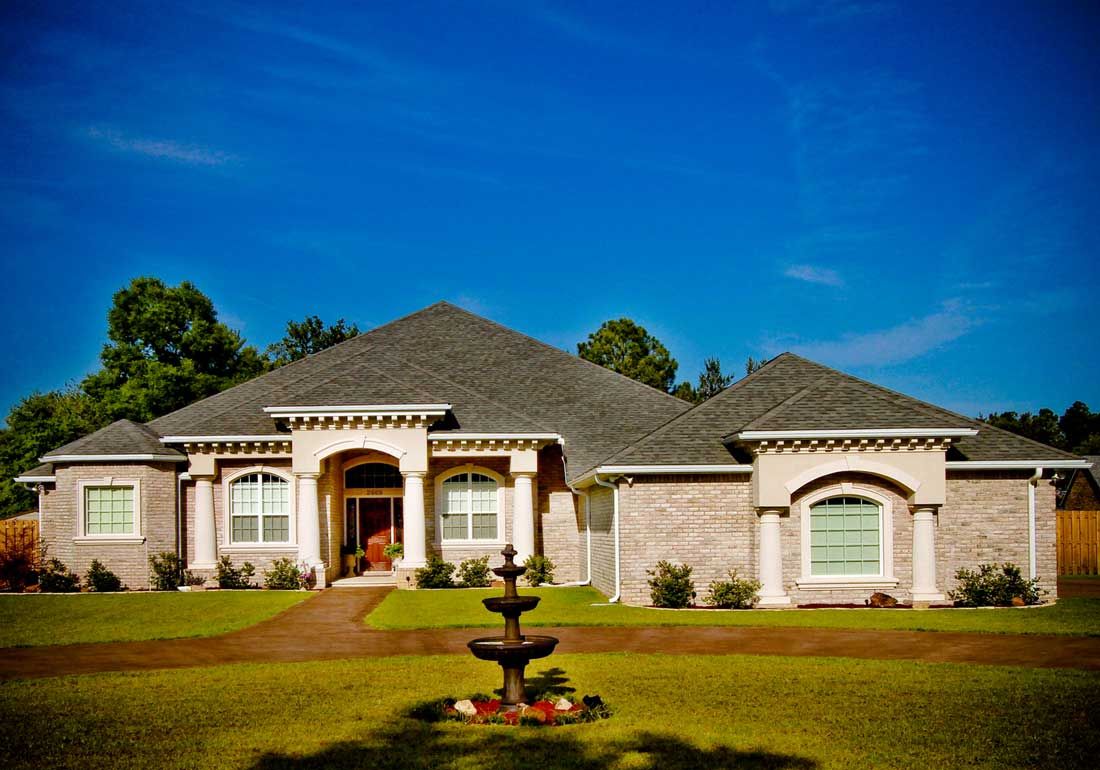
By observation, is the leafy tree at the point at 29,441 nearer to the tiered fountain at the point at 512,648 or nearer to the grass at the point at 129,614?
the grass at the point at 129,614

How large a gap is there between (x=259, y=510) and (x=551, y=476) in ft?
25.6

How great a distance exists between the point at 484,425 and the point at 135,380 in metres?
25.7

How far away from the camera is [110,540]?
25938 mm

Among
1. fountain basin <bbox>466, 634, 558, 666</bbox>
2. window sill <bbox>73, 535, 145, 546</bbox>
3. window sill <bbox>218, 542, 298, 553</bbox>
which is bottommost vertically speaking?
window sill <bbox>218, 542, 298, 553</bbox>

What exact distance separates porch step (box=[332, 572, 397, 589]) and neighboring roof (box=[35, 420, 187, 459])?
5.30m

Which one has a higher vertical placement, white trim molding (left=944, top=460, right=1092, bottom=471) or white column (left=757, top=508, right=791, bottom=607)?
white trim molding (left=944, top=460, right=1092, bottom=471)

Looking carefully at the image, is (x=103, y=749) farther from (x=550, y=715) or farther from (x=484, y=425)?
(x=484, y=425)

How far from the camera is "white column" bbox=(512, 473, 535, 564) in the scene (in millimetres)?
25562

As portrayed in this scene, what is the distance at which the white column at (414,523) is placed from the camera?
2478 centimetres

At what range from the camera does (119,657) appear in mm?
14984

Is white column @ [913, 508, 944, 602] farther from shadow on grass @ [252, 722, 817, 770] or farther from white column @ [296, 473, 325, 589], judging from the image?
white column @ [296, 473, 325, 589]

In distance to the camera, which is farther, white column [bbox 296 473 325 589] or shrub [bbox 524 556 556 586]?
shrub [bbox 524 556 556 586]

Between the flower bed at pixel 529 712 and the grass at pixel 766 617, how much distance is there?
7266 mm

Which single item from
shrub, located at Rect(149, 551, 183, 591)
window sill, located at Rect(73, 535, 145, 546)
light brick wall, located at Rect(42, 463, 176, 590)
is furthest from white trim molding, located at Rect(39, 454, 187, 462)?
shrub, located at Rect(149, 551, 183, 591)
